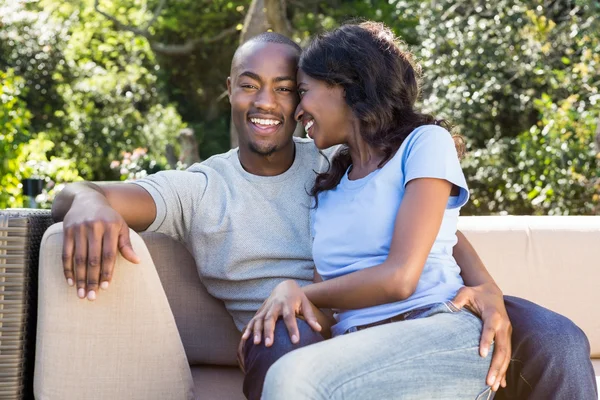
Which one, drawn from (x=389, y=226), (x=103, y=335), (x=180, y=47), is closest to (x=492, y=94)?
(x=389, y=226)

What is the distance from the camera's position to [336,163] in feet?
8.90

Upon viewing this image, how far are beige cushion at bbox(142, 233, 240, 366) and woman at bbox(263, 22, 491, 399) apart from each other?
55cm

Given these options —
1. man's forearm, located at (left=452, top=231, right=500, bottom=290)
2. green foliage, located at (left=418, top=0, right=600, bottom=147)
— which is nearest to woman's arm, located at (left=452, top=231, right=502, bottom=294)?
man's forearm, located at (left=452, top=231, right=500, bottom=290)

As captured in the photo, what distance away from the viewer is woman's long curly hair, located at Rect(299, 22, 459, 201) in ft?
8.26

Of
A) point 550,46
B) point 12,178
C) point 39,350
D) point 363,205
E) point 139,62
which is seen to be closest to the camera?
point 39,350

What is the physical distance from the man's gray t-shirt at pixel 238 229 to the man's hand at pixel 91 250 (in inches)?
17.7

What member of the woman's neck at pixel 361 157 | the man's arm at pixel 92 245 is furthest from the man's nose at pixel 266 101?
the man's arm at pixel 92 245

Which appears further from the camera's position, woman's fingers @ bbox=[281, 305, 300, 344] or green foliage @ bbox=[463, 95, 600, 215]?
green foliage @ bbox=[463, 95, 600, 215]

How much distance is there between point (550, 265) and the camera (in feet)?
10.2

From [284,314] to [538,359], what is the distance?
65 cm

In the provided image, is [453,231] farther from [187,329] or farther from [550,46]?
[550,46]

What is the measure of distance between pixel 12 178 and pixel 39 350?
138 inches

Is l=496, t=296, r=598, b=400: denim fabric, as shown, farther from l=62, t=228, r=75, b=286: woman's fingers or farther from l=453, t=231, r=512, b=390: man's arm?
l=62, t=228, r=75, b=286: woman's fingers

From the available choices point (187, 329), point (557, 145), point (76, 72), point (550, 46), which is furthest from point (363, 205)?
point (76, 72)
